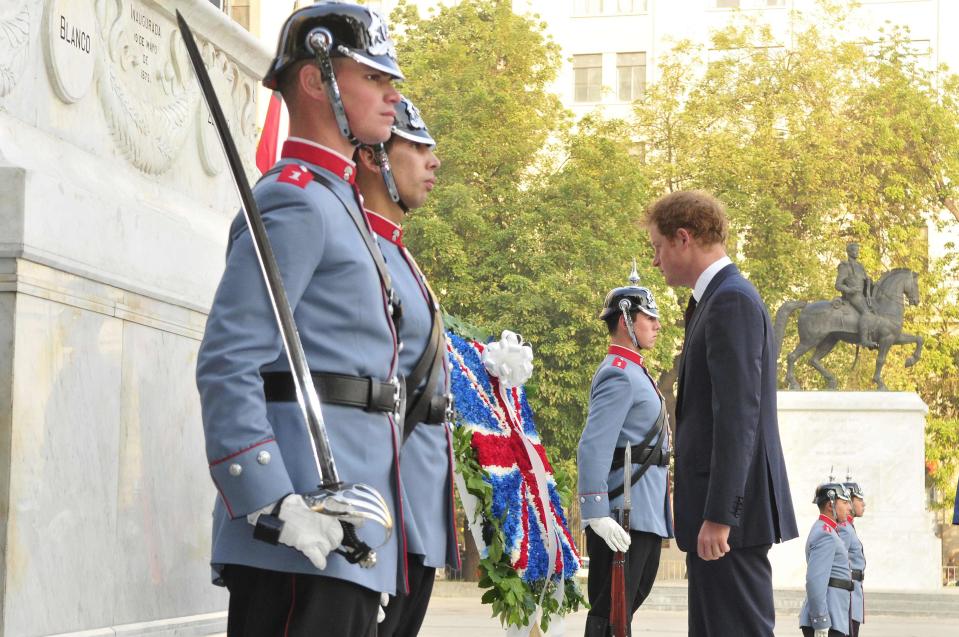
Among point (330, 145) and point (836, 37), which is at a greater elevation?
point (836, 37)

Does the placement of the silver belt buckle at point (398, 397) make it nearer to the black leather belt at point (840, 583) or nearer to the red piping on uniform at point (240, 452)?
the red piping on uniform at point (240, 452)

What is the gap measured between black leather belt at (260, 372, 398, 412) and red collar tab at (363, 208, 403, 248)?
108 centimetres

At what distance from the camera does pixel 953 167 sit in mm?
35250

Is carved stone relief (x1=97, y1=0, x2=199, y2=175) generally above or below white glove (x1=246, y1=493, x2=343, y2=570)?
above

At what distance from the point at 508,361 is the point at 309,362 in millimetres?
4060

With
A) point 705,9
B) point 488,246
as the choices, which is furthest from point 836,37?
point 488,246

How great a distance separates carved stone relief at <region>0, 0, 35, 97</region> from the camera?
4.73m

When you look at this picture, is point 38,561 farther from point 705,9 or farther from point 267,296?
point 705,9

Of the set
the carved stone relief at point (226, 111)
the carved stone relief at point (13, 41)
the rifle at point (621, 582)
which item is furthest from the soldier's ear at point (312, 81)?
the rifle at point (621, 582)

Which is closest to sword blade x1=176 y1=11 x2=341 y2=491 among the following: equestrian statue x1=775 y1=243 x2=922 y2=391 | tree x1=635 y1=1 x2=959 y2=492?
equestrian statue x1=775 y1=243 x2=922 y2=391

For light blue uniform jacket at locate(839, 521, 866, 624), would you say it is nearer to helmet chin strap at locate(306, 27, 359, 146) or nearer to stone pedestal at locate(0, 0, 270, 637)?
stone pedestal at locate(0, 0, 270, 637)

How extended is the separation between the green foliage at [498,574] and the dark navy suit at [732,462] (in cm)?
189

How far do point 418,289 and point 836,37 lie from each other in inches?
1499

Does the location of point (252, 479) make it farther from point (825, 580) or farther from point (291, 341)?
point (825, 580)
